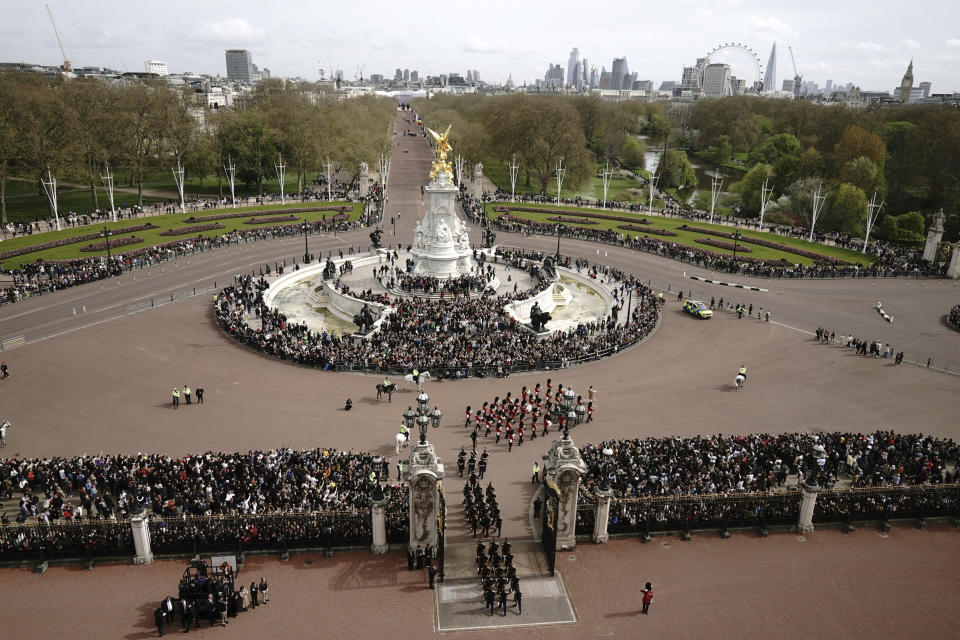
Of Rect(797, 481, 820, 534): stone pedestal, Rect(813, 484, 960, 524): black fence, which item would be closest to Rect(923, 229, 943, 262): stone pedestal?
Rect(813, 484, 960, 524): black fence

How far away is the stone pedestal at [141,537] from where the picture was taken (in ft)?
60.1

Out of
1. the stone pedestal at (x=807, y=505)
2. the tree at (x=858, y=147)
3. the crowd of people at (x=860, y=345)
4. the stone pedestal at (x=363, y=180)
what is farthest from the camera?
the stone pedestal at (x=363, y=180)

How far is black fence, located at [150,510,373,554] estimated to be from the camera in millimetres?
19078

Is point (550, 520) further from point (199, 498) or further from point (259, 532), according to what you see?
point (199, 498)

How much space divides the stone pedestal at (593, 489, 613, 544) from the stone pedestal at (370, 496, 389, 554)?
6583mm

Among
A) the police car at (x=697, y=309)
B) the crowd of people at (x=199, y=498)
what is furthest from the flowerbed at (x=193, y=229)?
the police car at (x=697, y=309)

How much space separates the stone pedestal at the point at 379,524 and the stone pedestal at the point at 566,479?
16.5 feet

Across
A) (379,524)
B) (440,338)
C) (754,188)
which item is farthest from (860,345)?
(754,188)

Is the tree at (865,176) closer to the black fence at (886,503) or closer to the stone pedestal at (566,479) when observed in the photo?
the black fence at (886,503)

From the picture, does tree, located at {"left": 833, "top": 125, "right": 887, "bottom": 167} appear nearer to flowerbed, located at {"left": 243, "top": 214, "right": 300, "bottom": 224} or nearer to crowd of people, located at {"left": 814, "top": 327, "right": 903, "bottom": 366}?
crowd of people, located at {"left": 814, "top": 327, "right": 903, "bottom": 366}

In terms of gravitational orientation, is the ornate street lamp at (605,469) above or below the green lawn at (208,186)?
below

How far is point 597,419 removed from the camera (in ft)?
93.4

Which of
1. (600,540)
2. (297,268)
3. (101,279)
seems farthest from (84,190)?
(600,540)

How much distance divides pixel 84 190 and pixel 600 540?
91480 mm
